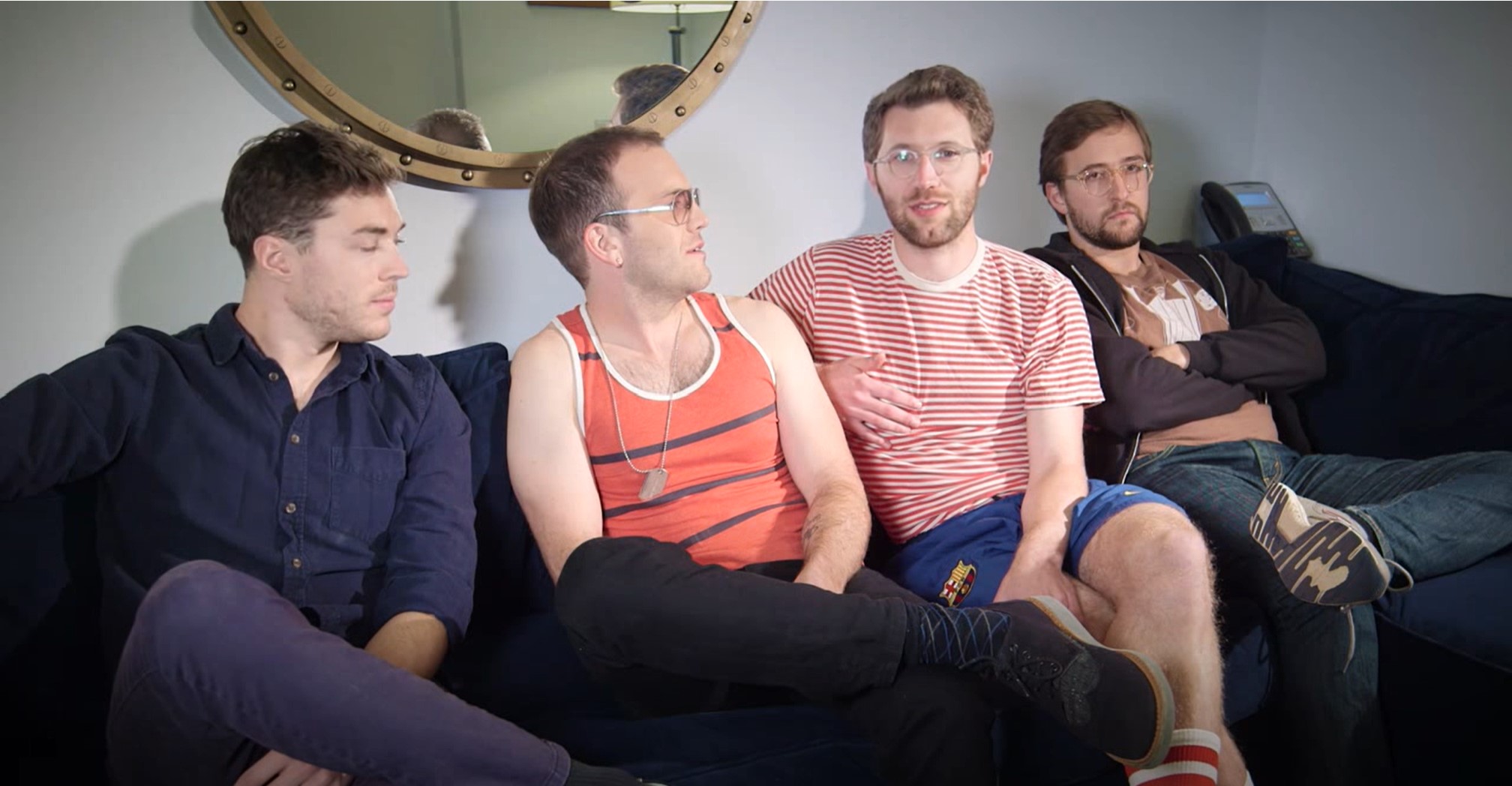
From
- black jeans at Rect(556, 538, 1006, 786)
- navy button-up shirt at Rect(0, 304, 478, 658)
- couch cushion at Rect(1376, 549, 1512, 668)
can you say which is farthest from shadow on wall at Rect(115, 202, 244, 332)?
couch cushion at Rect(1376, 549, 1512, 668)

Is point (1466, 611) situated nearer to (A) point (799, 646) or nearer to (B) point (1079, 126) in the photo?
(A) point (799, 646)

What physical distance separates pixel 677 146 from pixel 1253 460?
1.44 metres

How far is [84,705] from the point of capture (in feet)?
5.03

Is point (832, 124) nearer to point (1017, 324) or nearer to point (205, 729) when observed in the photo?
point (1017, 324)

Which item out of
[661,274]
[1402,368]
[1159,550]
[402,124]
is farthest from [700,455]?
[1402,368]

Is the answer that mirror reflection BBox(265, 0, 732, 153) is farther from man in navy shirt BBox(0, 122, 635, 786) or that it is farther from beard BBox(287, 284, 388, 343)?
beard BBox(287, 284, 388, 343)

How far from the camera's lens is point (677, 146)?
228 cm

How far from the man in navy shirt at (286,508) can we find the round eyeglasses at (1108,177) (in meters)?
1.51

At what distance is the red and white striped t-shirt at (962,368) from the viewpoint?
6.43 feet

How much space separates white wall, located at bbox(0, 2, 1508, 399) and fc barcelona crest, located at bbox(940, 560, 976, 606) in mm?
924

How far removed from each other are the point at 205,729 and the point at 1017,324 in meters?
1.50

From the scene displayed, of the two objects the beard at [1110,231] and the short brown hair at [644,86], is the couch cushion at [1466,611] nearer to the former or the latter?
the beard at [1110,231]

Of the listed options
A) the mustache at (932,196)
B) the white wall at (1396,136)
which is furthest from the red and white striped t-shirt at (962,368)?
the white wall at (1396,136)

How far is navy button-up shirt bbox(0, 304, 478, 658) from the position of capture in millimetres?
1491
